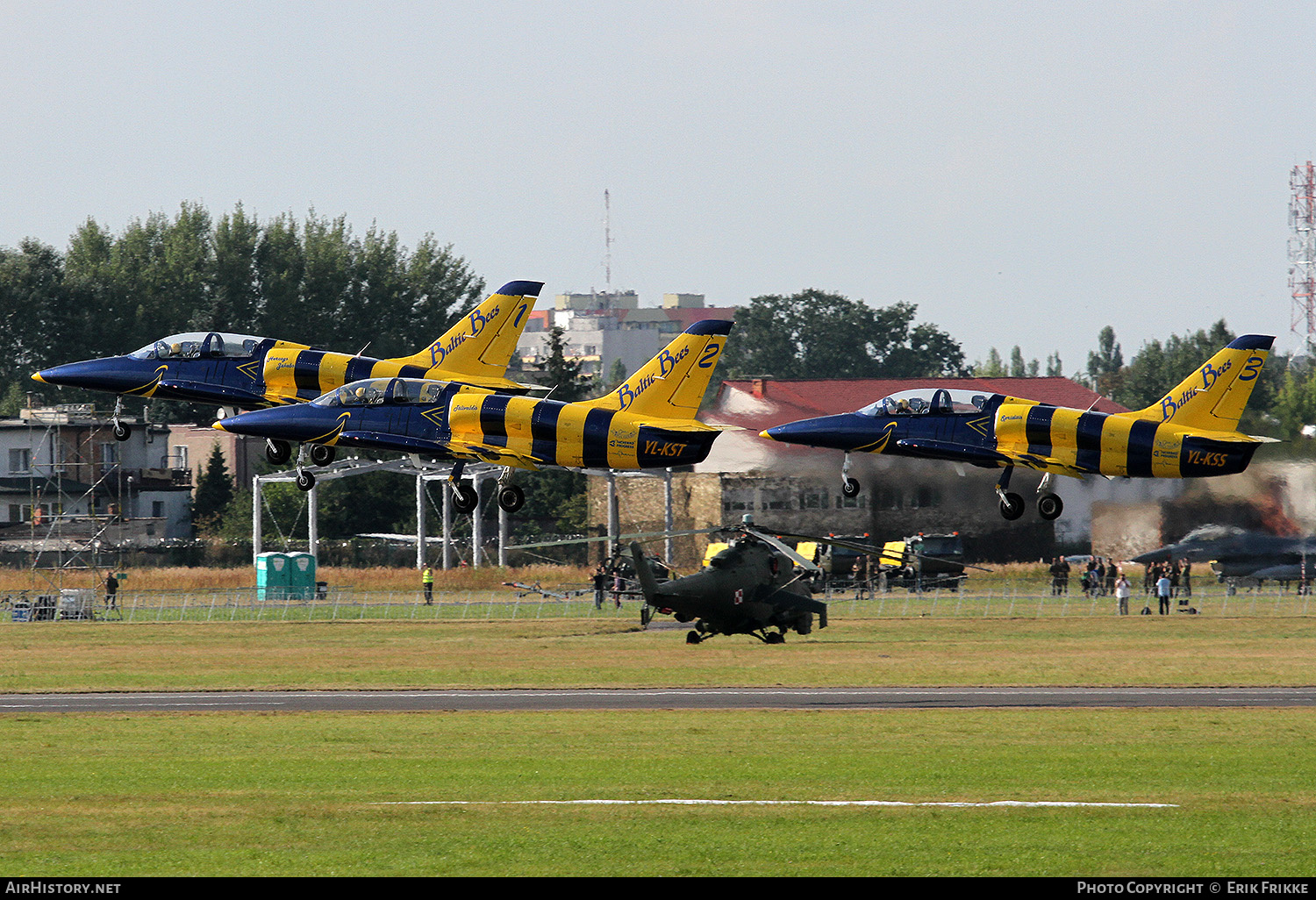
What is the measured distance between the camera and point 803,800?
144 ft

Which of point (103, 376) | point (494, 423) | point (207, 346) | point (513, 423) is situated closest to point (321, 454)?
point (207, 346)

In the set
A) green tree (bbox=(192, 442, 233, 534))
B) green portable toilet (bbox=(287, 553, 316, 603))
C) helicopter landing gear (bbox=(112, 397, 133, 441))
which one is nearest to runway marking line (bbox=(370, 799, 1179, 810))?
helicopter landing gear (bbox=(112, 397, 133, 441))

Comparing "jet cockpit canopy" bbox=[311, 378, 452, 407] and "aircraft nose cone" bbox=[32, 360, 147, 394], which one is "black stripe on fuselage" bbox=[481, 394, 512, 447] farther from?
"aircraft nose cone" bbox=[32, 360, 147, 394]

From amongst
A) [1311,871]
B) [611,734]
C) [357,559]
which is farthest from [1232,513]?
[357,559]

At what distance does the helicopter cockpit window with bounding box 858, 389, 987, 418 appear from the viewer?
148 ft

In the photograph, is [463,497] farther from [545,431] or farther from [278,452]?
[278,452]

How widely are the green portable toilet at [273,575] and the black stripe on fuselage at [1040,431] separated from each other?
75.7 m

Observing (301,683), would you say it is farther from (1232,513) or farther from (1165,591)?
(1165,591)

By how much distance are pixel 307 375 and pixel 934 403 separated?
62.7ft

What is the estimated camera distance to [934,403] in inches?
1777

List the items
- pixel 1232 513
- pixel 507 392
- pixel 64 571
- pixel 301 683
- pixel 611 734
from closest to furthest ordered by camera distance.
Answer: pixel 507 392 → pixel 611 734 → pixel 301 683 → pixel 1232 513 → pixel 64 571

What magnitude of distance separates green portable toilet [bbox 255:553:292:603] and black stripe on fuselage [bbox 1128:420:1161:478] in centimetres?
7821

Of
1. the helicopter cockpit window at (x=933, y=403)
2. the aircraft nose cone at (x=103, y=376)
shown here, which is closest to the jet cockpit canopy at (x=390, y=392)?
the aircraft nose cone at (x=103, y=376)

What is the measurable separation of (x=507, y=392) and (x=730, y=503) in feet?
139
